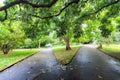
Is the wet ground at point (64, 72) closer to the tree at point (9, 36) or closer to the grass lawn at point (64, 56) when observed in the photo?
the grass lawn at point (64, 56)

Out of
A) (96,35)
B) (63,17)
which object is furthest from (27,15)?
(96,35)

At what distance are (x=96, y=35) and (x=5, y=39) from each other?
18.2 metres

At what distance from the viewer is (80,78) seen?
8867 mm

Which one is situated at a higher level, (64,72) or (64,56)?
(64,72)

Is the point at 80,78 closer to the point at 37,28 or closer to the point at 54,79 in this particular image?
the point at 54,79

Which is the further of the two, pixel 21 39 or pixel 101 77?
pixel 21 39

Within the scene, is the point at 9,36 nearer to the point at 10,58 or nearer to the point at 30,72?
the point at 10,58

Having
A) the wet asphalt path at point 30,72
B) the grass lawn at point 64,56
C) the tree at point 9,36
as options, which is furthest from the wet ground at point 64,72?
the tree at point 9,36

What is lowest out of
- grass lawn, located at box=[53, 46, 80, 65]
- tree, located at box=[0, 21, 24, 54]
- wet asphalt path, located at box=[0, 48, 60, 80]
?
grass lawn, located at box=[53, 46, 80, 65]

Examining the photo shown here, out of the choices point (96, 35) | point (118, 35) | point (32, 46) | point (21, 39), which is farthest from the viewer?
point (32, 46)

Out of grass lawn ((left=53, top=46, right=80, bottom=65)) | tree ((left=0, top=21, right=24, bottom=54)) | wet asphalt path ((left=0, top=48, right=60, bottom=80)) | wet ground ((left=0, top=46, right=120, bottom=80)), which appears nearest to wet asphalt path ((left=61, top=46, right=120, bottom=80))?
wet ground ((left=0, top=46, right=120, bottom=80))

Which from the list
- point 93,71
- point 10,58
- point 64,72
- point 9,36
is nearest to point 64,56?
point 10,58

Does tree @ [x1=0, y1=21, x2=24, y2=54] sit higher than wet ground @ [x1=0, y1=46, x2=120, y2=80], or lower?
higher

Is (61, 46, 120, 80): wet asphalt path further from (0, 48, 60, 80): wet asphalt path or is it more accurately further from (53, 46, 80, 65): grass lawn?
(53, 46, 80, 65): grass lawn
